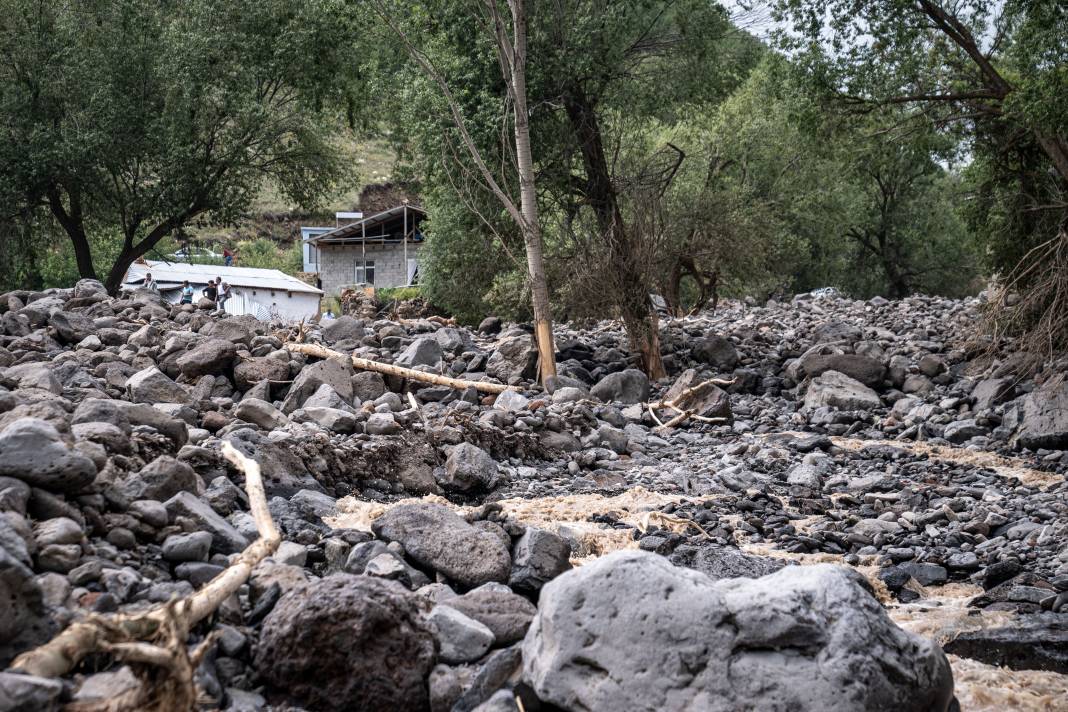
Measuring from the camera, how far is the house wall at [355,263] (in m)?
45.7

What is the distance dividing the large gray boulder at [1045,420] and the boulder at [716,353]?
579cm

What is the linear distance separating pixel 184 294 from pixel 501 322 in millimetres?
9376

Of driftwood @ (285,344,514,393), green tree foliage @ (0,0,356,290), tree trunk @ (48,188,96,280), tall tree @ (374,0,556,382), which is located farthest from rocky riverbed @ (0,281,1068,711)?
tree trunk @ (48,188,96,280)

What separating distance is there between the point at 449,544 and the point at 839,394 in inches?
363

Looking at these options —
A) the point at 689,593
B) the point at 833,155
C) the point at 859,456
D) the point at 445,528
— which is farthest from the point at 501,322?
the point at 689,593

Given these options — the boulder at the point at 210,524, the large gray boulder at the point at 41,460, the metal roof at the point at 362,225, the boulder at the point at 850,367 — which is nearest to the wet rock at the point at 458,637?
the boulder at the point at 210,524

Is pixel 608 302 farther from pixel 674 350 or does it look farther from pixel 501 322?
pixel 501 322

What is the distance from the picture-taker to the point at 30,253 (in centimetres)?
2442

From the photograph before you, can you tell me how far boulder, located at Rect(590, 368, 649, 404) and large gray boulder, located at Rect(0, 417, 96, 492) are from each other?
1002 cm

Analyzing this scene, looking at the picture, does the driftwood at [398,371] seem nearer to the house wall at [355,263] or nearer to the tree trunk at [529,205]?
the tree trunk at [529,205]

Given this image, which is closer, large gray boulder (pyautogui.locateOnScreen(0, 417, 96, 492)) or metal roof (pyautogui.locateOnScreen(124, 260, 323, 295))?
large gray boulder (pyautogui.locateOnScreen(0, 417, 96, 492))

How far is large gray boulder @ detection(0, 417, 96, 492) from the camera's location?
459 cm

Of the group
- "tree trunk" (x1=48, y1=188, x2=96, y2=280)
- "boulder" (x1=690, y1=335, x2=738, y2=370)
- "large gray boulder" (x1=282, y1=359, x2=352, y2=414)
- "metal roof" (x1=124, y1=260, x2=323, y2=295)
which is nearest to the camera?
"large gray boulder" (x1=282, y1=359, x2=352, y2=414)

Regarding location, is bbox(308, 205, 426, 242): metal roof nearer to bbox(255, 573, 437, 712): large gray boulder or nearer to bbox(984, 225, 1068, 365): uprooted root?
bbox(984, 225, 1068, 365): uprooted root
